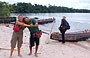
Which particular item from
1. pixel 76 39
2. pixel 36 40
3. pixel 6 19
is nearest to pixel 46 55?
pixel 36 40

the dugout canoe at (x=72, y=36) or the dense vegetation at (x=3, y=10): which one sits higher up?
the dugout canoe at (x=72, y=36)

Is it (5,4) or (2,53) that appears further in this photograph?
(5,4)

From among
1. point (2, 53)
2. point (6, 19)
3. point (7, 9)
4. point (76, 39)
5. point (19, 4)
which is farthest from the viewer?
point (19, 4)

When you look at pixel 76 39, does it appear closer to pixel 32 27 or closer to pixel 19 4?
pixel 32 27

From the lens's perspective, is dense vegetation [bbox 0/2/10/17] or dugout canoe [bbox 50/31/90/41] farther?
dense vegetation [bbox 0/2/10/17]

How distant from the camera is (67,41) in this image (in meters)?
18.9

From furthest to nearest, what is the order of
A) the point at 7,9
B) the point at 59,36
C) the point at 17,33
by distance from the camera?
the point at 7,9 → the point at 59,36 → the point at 17,33

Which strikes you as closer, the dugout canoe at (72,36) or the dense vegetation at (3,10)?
the dugout canoe at (72,36)

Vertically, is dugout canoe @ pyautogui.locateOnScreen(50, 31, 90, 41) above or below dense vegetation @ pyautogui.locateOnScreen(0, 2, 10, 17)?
above

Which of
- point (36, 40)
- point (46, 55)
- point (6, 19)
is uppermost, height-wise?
point (36, 40)

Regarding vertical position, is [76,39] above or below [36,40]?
below

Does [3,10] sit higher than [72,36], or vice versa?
[72,36]

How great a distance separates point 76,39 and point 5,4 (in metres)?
28.4

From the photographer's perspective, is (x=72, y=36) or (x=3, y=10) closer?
(x=72, y=36)
